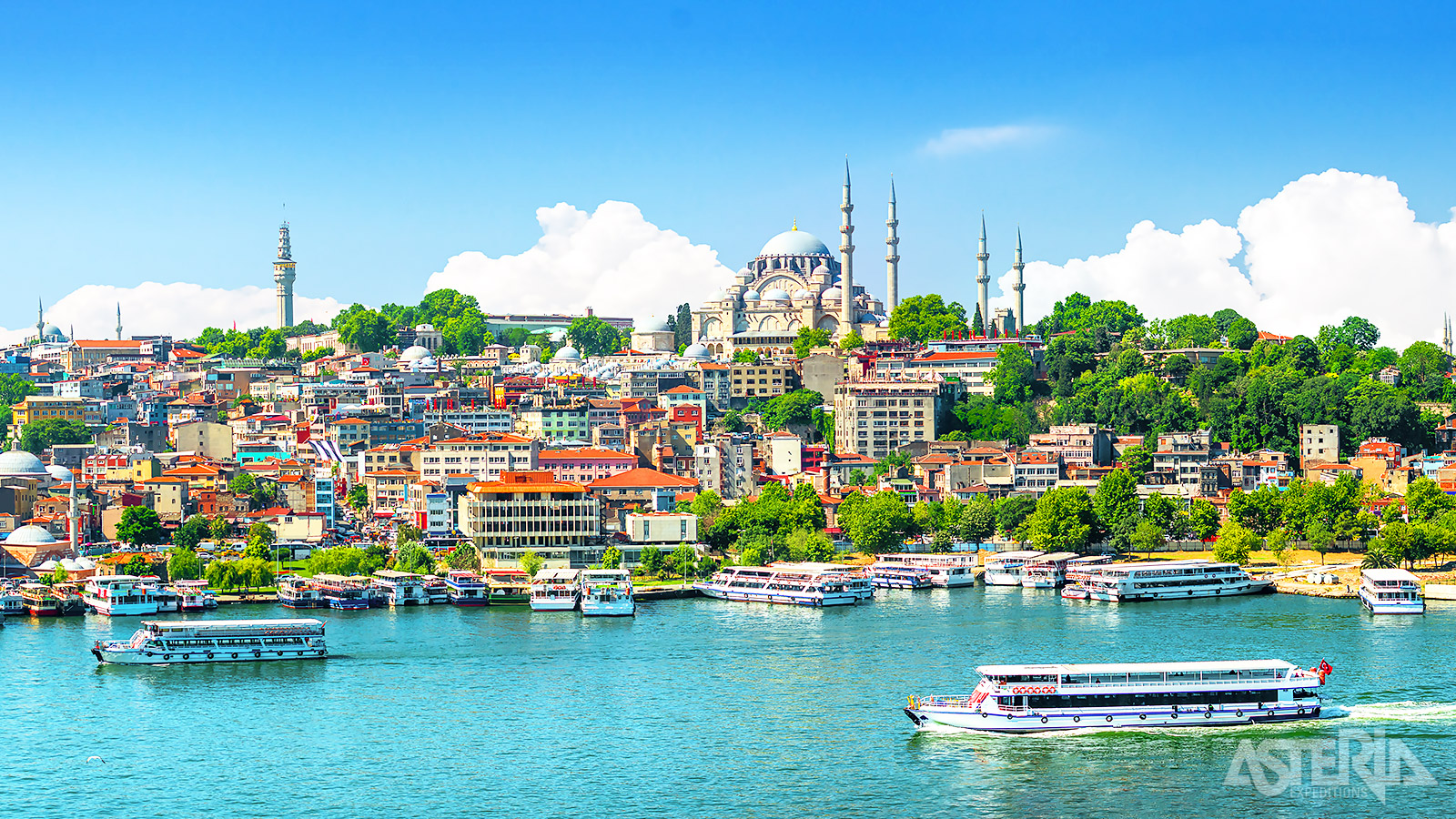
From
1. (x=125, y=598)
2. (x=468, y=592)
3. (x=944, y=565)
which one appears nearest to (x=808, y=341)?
(x=944, y=565)

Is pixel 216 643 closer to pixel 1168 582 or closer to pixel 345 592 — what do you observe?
pixel 345 592

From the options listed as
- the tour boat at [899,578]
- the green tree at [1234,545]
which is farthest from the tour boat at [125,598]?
the green tree at [1234,545]

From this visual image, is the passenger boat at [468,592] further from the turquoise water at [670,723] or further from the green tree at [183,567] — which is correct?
the green tree at [183,567]

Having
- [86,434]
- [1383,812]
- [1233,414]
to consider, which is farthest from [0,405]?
[1383,812]

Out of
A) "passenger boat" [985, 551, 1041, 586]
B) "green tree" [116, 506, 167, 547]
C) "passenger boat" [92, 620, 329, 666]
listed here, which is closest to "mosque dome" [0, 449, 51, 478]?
"green tree" [116, 506, 167, 547]

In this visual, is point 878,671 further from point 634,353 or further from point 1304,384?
point 634,353
